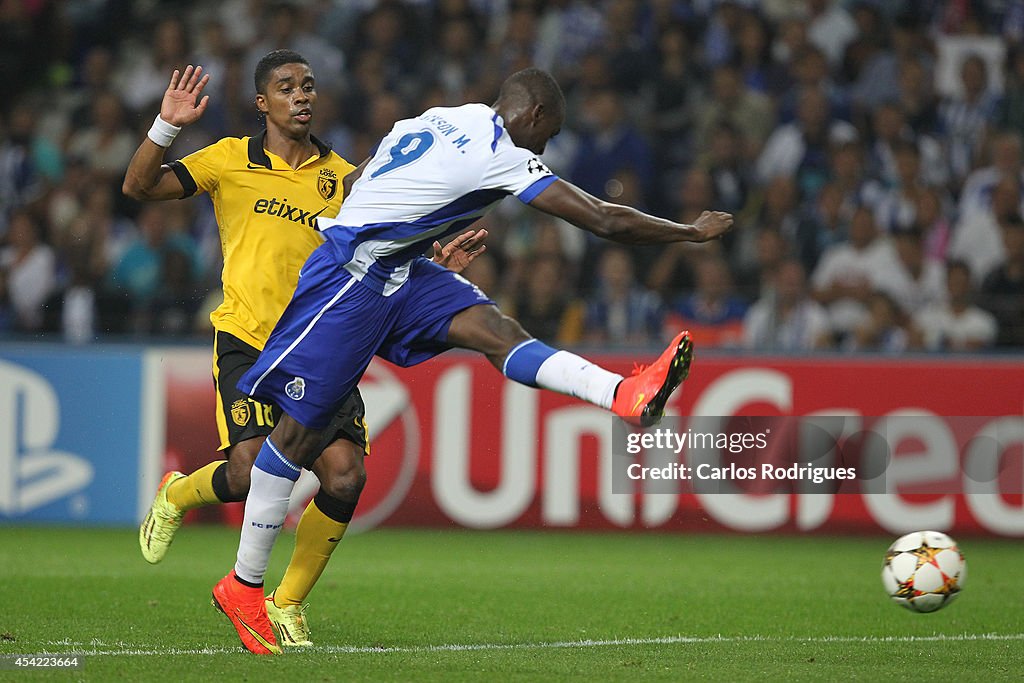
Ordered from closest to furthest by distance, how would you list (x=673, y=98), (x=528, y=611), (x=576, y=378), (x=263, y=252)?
(x=576, y=378) < (x=263, y=252) < (x=528, y=611) < (x=673, y=98)

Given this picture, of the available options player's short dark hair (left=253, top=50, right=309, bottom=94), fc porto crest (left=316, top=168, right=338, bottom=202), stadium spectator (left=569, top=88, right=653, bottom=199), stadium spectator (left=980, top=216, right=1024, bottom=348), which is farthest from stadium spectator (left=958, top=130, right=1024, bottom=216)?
player's short dark hair (left=253, top=50, right=309, bottom=94)

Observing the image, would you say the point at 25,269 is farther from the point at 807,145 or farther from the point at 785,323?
the point at 807,145

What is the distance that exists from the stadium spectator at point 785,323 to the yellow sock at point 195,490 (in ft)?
19.5

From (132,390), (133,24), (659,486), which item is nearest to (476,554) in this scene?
(659,486)

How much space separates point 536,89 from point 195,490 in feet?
8.00

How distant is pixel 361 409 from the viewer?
6719 millimetres

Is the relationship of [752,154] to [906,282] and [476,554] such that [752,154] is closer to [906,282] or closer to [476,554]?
[906,282]

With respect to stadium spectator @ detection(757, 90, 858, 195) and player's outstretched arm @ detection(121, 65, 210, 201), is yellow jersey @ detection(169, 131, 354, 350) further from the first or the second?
stadium spectator @ detection(757, 90, 858, 195)

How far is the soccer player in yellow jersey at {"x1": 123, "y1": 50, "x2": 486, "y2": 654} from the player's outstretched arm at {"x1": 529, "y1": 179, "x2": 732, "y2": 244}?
3.30 feet

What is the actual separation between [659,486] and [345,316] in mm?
5717

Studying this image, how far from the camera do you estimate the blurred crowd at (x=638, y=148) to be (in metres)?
12.2

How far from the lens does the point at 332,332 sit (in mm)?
6145

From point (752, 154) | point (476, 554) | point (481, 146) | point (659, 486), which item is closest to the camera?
point (481, 146)

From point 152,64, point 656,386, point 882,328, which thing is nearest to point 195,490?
point 656,386
